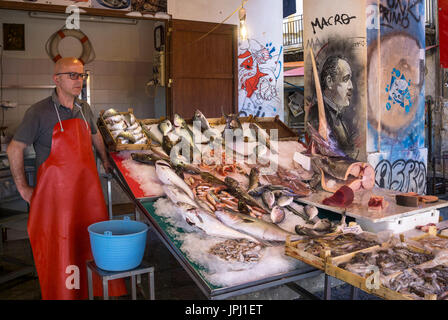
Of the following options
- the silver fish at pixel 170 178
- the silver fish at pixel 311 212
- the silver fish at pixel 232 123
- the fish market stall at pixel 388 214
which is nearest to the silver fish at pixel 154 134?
the silver fish at pixel 232 123

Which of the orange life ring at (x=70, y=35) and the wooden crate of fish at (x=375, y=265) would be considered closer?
the wooden crate of fish at (x=375, y=265)

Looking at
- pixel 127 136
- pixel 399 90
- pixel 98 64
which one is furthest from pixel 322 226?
pixel 98 64

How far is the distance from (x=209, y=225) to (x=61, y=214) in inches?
48.6

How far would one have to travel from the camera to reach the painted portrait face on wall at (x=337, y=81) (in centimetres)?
486

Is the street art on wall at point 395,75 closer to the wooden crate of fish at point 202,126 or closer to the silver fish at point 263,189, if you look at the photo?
the wooden crate of fish at point 202,126

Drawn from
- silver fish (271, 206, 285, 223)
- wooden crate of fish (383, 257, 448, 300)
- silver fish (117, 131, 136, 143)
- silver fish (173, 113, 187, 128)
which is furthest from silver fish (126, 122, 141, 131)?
wooden crate of fish (383, 257, 448, 300)

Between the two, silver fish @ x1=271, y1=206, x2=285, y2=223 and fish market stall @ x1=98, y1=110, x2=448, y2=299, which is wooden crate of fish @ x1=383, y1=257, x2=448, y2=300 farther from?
silver fish @ x1=271, y1=206, x2=285, y2=223

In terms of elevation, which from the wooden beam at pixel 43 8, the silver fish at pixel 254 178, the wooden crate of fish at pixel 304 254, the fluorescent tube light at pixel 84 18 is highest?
the fluorescent tube light at pixel 84 18

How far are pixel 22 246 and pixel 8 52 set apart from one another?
5081 millimetres

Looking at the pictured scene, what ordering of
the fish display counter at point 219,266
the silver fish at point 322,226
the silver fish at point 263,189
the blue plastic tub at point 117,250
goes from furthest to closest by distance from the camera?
the silver fish at point 263,189 → the silver fish at point 322,226 → the blue plastic tub at point 117,250 → the fish display counter at point 219,266

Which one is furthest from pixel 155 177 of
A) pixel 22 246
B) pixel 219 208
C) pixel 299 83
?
pixel 299 83

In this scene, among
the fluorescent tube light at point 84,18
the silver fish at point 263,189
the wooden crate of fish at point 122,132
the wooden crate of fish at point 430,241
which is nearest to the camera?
the wooden crate of fish at point 430,241

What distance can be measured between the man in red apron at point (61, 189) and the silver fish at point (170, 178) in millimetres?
528
